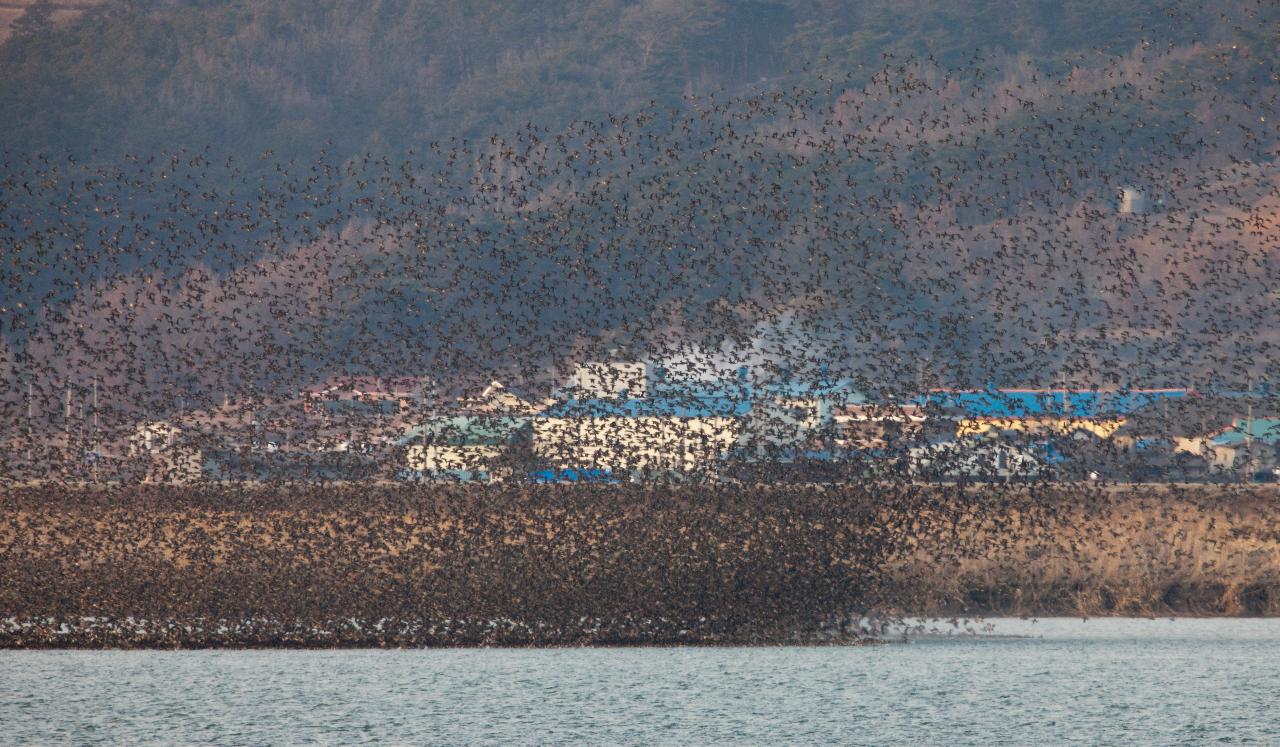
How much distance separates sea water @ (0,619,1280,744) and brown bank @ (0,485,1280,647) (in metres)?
0.36

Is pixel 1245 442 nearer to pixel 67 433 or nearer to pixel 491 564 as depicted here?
pixel 491 564

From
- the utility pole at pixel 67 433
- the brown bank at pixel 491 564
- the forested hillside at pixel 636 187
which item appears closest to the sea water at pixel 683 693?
the brown bank at pixel 491 564

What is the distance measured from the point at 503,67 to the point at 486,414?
2198 inches

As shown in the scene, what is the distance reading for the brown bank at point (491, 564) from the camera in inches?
471

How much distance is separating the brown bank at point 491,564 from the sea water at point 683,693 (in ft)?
1.19

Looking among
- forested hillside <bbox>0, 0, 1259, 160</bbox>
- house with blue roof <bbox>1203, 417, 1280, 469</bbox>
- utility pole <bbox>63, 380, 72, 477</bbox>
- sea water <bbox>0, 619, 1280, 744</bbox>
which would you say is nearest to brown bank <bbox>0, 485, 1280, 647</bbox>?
utility pole <bbox>63, 380, 72, 477</bbox>

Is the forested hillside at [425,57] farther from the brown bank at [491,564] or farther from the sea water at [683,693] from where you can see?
Answer: the sea water at [683,693]

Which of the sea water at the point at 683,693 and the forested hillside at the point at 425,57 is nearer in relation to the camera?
the sea water at the point at 683,693

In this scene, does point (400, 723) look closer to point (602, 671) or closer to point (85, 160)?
point (602, 671)

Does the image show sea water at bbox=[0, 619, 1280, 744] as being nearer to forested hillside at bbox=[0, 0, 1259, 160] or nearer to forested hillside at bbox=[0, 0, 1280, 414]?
forested hillside at bbox=[0, 0, 1280, 414]

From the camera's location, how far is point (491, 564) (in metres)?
12.0

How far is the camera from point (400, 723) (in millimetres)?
8898

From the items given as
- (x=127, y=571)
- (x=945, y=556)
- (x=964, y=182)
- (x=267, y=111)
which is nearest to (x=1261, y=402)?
(x=945, y=556)

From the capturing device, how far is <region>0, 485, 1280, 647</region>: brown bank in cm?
1196
